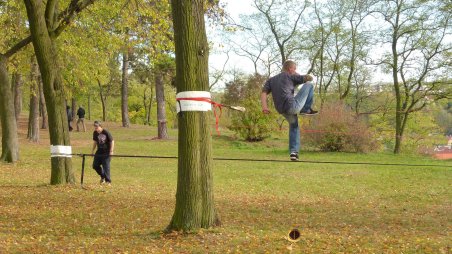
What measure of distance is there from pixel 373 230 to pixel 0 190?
8.49 m

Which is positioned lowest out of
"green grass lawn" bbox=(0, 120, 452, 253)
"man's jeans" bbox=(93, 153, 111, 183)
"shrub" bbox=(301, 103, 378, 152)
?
"green grass lawn" bbox=(0, 120, 452, 253)

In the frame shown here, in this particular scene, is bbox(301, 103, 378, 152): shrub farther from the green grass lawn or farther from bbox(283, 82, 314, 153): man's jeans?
bbox(283, 82, 314, 153): man's jeans

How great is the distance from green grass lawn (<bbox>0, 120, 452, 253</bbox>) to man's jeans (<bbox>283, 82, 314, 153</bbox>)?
1489mm

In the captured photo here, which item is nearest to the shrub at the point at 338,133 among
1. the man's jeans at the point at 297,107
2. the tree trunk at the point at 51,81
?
the tree trunk at the point at 51,81

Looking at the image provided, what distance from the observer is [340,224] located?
325 inches

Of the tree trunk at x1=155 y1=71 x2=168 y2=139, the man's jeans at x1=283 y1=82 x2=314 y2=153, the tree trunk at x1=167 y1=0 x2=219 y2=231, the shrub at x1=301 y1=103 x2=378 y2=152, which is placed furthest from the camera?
the tree trunk at x1=155 y1=71 x2=168 y2=139

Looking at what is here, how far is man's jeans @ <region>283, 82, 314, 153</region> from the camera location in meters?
7.62

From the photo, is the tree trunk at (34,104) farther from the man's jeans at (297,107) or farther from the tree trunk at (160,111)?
the man's jeans at (297,107)

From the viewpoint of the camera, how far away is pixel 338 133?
25594 millimetres

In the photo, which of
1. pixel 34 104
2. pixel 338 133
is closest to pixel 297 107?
pixel 338 133

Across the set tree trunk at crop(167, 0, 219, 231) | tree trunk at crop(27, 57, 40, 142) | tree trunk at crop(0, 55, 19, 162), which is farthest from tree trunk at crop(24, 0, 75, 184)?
tree trunk at crop(27, 57, 40, 142)

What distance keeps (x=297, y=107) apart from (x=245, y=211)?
9.54 feet

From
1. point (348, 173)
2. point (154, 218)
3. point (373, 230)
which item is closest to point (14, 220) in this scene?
point (154, 218)

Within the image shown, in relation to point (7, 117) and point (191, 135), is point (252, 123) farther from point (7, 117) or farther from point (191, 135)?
point (191, 135)
